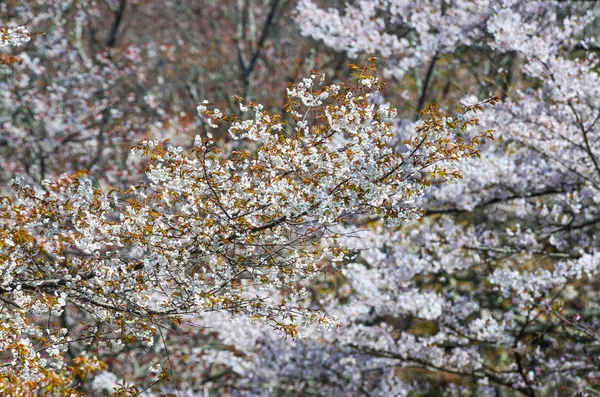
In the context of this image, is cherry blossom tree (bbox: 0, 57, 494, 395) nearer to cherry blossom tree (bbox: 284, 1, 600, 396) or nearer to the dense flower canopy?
the dense flower canopy

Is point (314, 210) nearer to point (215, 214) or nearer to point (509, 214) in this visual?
point (215, 214)

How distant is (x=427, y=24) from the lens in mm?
9406

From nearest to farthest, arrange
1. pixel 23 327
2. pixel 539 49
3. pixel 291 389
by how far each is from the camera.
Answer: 1. pixel 23 327
2. pixel 539 49
3. pixel 291 389

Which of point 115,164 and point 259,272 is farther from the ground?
point 115,164

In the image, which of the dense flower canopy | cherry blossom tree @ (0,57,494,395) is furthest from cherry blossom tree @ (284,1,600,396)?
cherry blossom tree @ (0,57,494,395)

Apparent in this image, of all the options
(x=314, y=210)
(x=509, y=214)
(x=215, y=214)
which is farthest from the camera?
(x=509, y=214)

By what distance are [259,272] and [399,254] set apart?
473 centimetres

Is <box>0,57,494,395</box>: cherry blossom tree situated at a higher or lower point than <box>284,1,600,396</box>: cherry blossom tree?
lower

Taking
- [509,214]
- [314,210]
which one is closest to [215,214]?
[314,210]

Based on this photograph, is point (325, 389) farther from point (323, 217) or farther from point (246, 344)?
point (323, 217)

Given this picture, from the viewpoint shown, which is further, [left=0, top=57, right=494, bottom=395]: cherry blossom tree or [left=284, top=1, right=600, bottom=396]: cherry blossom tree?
[left=284, top=1, right=600, bottom=396]: cherry blossom tree

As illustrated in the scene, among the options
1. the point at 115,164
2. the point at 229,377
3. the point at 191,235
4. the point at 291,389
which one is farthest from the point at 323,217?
the point at 115,164

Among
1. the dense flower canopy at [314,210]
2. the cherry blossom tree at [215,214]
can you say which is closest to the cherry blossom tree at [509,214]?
the dense flower canopy at [314,210]

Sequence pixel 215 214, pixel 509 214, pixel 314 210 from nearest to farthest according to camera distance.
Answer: pixel 314 210
pixel 215 214
pixel 509 214
